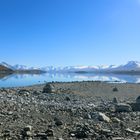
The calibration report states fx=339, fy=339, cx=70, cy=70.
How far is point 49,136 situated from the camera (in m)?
12.6

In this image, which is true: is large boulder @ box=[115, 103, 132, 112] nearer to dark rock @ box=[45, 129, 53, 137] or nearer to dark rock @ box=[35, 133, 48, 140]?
dark rock @ box=[45, 129, 53, 137]

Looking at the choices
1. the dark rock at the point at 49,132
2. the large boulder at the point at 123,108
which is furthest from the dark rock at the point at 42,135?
the large boulder at the point at 123,108

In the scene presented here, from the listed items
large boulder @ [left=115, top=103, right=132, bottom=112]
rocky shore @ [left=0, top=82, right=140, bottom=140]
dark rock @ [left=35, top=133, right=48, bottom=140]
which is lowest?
dark rock @ [left=35, top=133, right=48, bottom=140]

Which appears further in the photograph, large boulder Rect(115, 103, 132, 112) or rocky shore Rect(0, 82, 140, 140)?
large boulder Rect(115, 103, 132, 112)

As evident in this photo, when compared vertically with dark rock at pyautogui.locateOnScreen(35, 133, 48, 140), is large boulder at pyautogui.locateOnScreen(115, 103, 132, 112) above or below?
above

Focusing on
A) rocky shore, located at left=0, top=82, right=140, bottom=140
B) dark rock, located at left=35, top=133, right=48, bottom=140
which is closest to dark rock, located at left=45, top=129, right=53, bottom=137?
rocky shore, located at left=0, top=82, right=140, bottom=140

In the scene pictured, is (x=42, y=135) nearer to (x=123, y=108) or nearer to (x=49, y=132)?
(x=49, y=132)

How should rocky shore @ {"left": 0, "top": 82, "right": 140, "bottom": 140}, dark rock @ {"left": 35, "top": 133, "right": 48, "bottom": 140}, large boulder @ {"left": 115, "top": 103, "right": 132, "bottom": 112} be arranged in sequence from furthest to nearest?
large boulder @ {"left": 115, "top": 103, "right": 132, "bottom": 112}, rocky shore @ {"left": 0, "top": 82, "right": 140, "bottom": 140}, dark rock @ {"left": 35, "top": 133, "right": 48, "bottom": 140}

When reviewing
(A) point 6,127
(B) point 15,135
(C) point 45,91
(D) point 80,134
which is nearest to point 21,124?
(A) point 6,127

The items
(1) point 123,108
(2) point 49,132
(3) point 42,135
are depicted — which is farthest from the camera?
(1) point 123,108

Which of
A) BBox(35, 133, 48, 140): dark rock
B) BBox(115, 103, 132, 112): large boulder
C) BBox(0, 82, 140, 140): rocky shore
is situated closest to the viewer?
BBox(35, 133, 48, 140): dark rock

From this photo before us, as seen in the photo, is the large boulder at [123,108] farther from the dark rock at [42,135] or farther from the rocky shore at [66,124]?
the dark rock at [42,135]

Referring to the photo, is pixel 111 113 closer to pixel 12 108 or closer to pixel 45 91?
pixel 12 108

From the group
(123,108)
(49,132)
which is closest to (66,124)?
(49,132)
